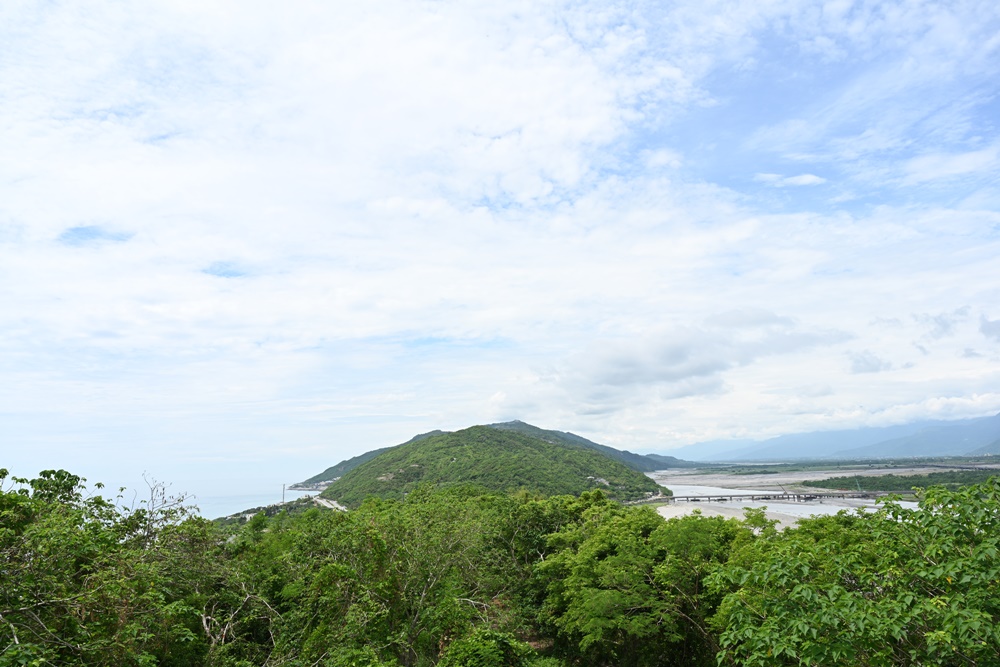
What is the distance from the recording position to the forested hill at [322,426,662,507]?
94.8m

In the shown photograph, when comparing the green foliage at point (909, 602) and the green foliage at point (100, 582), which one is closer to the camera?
the green foliage at point (909, 602)

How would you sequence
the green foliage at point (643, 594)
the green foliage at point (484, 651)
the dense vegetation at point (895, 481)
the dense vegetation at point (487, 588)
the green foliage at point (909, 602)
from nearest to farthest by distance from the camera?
1. the green foliage at point (909, 602)
2. the dense vegetation at point (487, 588)
3. the green foliage at point (484, 651)
4. the green foliage at point (643, 594)
5. the dense vegetation at point (895, 481)

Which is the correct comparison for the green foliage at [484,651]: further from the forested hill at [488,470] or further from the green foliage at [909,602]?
the forested hill at [488,470]

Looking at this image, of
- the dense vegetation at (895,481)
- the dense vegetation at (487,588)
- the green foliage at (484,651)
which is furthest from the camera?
the dense vegetation at (895,481)

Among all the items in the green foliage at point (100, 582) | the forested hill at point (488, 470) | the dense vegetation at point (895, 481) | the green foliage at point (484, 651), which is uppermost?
the green foliage at point (100, 582)

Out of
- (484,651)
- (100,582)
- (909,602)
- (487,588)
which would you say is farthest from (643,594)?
(100,582)

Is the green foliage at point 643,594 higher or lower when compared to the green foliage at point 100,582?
lower

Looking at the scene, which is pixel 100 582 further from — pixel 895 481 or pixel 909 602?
pixel 895 481

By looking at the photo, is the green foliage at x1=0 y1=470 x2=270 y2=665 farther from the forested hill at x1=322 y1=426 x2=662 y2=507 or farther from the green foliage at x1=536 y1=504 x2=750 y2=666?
the forested hill at x1=322 y1=426 x2=662 y2=507

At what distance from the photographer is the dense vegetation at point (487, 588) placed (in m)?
6.76

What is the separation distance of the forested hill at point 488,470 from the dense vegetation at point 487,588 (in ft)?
210

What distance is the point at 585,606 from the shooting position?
19547 mm

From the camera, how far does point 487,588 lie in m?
23.3

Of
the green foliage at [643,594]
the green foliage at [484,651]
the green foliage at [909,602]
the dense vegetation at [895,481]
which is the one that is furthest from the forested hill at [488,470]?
the green foliage at [909,602]
